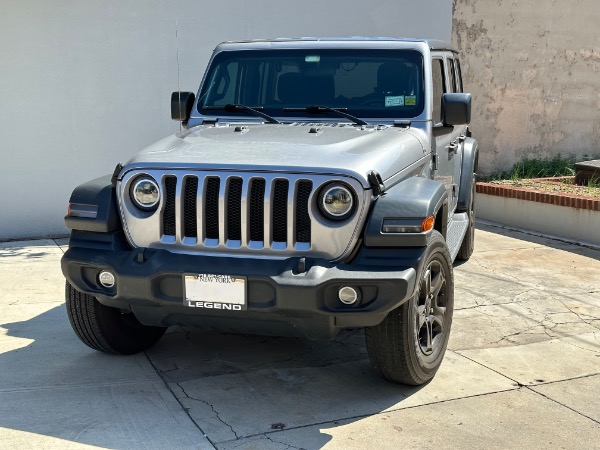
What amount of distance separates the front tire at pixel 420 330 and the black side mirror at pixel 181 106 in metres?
2.15

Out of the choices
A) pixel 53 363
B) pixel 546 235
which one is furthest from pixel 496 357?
pixel 546 235

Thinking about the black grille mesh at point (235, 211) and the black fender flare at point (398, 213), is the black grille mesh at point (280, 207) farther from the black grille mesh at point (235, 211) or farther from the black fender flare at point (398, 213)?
the black fender flare at point (398, 213)

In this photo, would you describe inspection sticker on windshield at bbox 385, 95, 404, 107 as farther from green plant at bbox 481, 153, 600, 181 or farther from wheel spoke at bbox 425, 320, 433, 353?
green plant at bbox 481, 153, 600, 181

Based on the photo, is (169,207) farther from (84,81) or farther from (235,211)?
(84,81)

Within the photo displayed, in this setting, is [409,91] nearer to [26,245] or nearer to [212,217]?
[212,217]

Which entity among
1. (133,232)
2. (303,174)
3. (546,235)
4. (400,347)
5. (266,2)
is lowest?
(546,235)

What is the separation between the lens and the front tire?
4535 millimetres

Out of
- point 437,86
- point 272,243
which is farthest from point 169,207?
point 437,86

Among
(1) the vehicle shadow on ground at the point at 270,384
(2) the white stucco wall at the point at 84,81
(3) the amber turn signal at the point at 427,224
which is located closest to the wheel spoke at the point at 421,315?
(1) the vehicle shadow on ground at the point at 270,384

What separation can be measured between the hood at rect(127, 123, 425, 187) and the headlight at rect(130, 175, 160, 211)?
85 millimetres

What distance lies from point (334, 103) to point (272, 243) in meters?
1.56

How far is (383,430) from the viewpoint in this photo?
169 inches

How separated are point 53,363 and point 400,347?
2161mm

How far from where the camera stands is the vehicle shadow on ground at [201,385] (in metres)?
4.35
